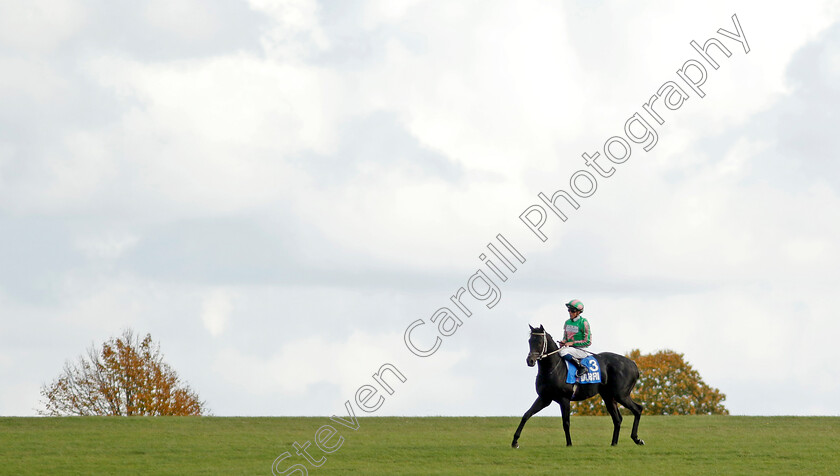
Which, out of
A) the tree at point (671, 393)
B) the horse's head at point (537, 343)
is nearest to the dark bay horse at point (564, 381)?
the horse's head at point (537, 343)

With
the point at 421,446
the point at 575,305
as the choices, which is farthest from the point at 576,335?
the point at 421,446

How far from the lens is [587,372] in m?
20.5

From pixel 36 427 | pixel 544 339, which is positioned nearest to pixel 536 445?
pixel 544 339

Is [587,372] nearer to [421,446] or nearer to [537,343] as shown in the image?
[537,343]

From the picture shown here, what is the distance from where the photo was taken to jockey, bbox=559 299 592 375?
67.3 ft

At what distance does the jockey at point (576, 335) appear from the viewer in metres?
20.5

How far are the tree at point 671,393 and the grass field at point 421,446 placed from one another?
1287 cm

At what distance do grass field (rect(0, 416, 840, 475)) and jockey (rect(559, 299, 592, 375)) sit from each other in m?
1.81

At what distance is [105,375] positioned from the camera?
54000mm

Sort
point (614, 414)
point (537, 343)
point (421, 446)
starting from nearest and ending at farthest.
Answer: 1. point (537, 343)
2. point (614, 414)
3. point (421, 446)

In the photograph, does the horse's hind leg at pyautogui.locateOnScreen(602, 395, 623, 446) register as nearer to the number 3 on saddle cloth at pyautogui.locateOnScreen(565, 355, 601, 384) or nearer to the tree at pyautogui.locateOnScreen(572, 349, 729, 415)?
the number 3 on saddle cloth at pyautogui.locateOnScreen(565, 355, 601, 384)

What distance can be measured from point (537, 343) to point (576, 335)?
4.44 ft

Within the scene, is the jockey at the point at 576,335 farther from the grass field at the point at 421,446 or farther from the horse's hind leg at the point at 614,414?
the grass field at the point at 421,446

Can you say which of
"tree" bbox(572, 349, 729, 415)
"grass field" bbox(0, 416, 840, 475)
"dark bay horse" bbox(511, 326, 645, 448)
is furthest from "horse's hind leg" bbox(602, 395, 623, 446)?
"tree" bbox(572, 349, 729, 415)
